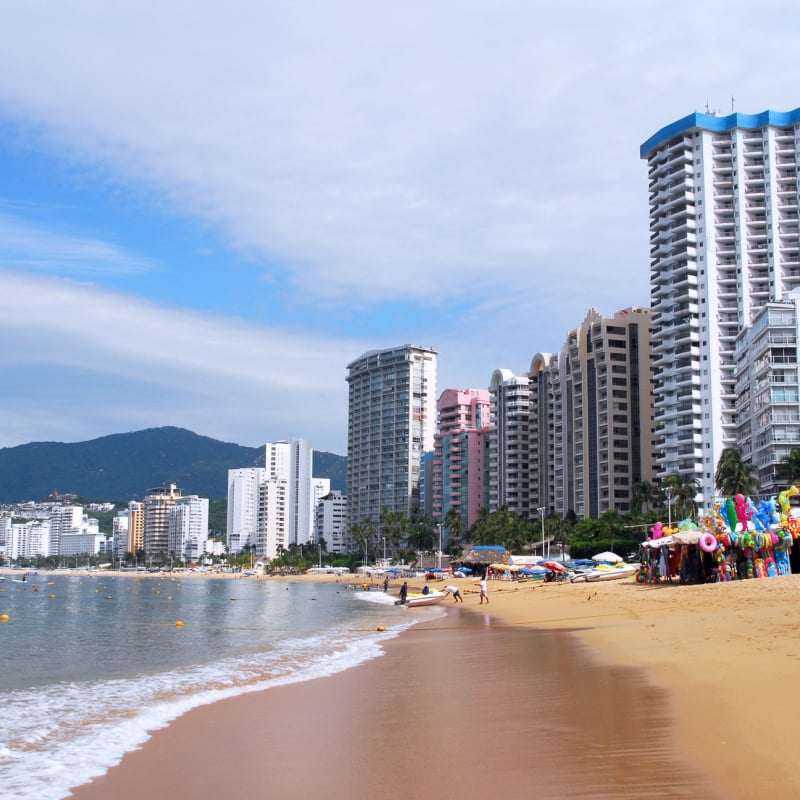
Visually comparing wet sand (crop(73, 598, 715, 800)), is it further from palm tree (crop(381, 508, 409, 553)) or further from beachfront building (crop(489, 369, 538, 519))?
palm tree (crop(381, 508, 409, 553))

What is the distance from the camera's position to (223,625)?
4503 centimetres

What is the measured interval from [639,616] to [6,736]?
23062 millimetres

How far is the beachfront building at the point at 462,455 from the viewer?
6924 inches

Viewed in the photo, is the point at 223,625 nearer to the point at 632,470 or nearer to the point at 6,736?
the point at 6,736

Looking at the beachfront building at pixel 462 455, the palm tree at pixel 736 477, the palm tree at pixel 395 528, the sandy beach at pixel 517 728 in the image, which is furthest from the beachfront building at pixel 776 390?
the palm tree at pixel 395 528

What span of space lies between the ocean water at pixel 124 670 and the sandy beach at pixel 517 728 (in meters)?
0.87

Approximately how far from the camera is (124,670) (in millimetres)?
25141

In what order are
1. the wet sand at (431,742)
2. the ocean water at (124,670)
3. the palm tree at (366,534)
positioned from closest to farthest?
1. the wet sand at (431,742)
2. the ocean water at (124,670)
3. the palm tree at (366,534)

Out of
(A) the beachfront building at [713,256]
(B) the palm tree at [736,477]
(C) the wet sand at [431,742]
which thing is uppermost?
(A) the beachfront building at [713,256]

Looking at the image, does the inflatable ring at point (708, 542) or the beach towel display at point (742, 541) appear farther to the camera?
the inflatable ring at point (708, 542)

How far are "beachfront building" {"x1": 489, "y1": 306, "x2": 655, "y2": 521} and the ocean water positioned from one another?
8474 centimetres

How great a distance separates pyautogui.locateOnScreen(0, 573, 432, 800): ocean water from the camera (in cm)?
1332

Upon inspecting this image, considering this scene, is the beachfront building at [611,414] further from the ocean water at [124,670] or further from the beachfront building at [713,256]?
the ocean water at [124,670]

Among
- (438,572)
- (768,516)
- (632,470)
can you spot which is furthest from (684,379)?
(768,516)
